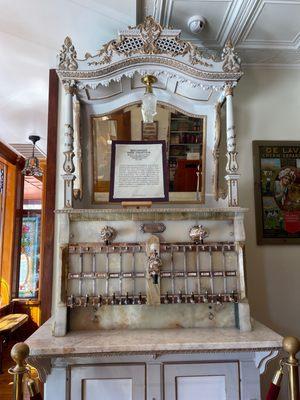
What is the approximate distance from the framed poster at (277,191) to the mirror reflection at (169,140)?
1.62 feet

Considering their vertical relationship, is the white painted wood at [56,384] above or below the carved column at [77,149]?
below

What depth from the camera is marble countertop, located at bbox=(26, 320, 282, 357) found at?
142 centimetres

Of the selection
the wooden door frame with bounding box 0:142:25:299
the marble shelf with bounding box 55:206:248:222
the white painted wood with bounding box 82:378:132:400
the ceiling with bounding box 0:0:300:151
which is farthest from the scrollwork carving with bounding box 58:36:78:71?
the wooden door frame with bounding box 0:142:25:299

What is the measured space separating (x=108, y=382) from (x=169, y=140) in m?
1.35

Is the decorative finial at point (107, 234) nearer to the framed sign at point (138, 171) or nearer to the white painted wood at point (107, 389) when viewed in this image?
the framed sign at point (138, 171)

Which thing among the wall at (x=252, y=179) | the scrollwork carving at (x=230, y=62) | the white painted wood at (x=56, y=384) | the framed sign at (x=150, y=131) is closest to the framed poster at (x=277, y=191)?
the wall at (x=252, y=179)

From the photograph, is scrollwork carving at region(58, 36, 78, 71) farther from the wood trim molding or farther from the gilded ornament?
the gilded ornament

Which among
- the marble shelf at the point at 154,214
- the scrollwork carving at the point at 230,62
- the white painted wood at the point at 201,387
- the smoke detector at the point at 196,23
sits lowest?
the white painted wood at the point at 201,387

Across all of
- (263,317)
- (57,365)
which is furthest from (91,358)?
(263,317)

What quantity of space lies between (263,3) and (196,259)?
1.56m

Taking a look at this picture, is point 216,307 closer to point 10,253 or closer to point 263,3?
point 263,3

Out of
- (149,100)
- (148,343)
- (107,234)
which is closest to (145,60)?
(149,100)

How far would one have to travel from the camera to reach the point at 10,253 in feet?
16.5

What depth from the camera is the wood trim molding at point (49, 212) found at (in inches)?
82.4
